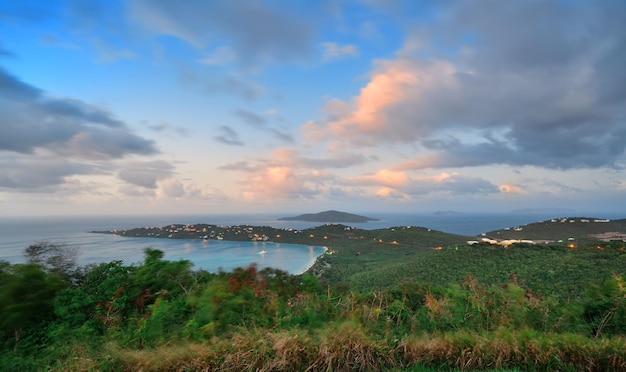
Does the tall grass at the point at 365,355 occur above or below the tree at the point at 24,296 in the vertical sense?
below

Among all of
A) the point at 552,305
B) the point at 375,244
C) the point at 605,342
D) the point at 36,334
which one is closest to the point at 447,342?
the point at 605,342

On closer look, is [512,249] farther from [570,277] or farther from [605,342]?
[605,342]

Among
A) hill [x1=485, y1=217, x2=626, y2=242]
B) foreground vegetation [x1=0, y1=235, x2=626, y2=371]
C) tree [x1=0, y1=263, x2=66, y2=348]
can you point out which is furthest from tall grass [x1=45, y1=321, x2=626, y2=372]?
hill [x1=485, y1=217, x2=626, y2=242]

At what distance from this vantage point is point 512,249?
35156 millimetres

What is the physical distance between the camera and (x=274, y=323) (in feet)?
14.5

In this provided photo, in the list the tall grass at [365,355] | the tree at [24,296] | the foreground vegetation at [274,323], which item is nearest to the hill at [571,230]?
the foreground vegetation at [274,323]

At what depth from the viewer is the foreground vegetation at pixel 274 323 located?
135 inches

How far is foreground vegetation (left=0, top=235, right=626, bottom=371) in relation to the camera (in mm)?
3434

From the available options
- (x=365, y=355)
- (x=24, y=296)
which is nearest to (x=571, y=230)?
(x=365, y=355)

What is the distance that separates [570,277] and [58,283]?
27987 millimetres

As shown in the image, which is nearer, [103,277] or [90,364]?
[90,364]

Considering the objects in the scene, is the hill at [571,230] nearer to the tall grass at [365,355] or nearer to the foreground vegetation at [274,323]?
the foreground vegetation at [274,323]

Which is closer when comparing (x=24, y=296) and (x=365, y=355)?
(x=365, y=355)

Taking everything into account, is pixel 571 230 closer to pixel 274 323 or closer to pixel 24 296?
pixel 274 323
